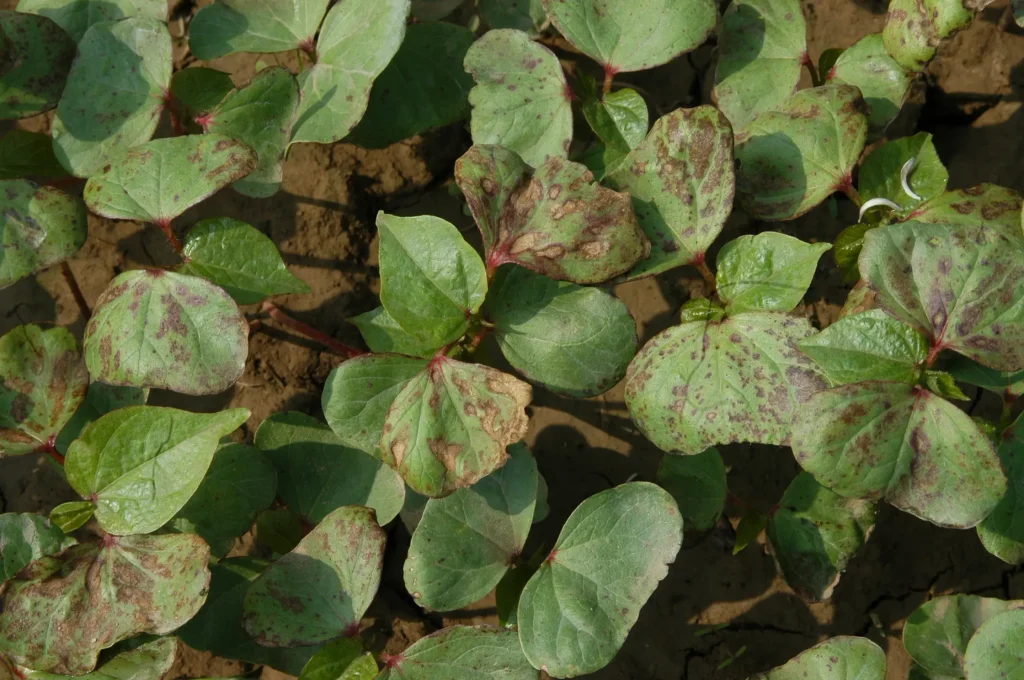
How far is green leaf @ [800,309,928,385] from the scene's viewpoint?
A: 1.70m

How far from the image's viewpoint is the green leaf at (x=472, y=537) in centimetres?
185

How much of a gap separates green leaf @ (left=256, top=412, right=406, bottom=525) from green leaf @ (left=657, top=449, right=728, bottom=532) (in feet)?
2.10

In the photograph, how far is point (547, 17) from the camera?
2.21 m

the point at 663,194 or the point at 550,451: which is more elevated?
the point at 663,194

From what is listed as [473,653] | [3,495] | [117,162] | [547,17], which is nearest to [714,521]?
[473,653]

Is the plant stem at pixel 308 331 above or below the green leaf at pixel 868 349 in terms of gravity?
below

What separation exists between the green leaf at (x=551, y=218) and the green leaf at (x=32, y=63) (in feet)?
3.67

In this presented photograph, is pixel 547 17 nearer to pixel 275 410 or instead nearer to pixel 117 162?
pixel 117 162

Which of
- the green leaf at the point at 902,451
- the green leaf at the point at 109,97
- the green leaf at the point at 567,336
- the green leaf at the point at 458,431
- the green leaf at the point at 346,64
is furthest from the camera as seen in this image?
the green leaf at the point at 109,97

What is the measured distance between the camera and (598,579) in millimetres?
1798

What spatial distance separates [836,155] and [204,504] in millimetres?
1671

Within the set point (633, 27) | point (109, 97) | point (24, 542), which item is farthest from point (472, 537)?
point (109, 97)

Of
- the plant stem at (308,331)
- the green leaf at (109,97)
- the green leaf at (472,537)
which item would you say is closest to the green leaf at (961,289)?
the green leaf at (472,537)

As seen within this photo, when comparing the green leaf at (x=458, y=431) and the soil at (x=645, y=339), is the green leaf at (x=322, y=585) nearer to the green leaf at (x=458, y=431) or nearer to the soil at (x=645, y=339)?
the green leaf at (x=458, y=431)
